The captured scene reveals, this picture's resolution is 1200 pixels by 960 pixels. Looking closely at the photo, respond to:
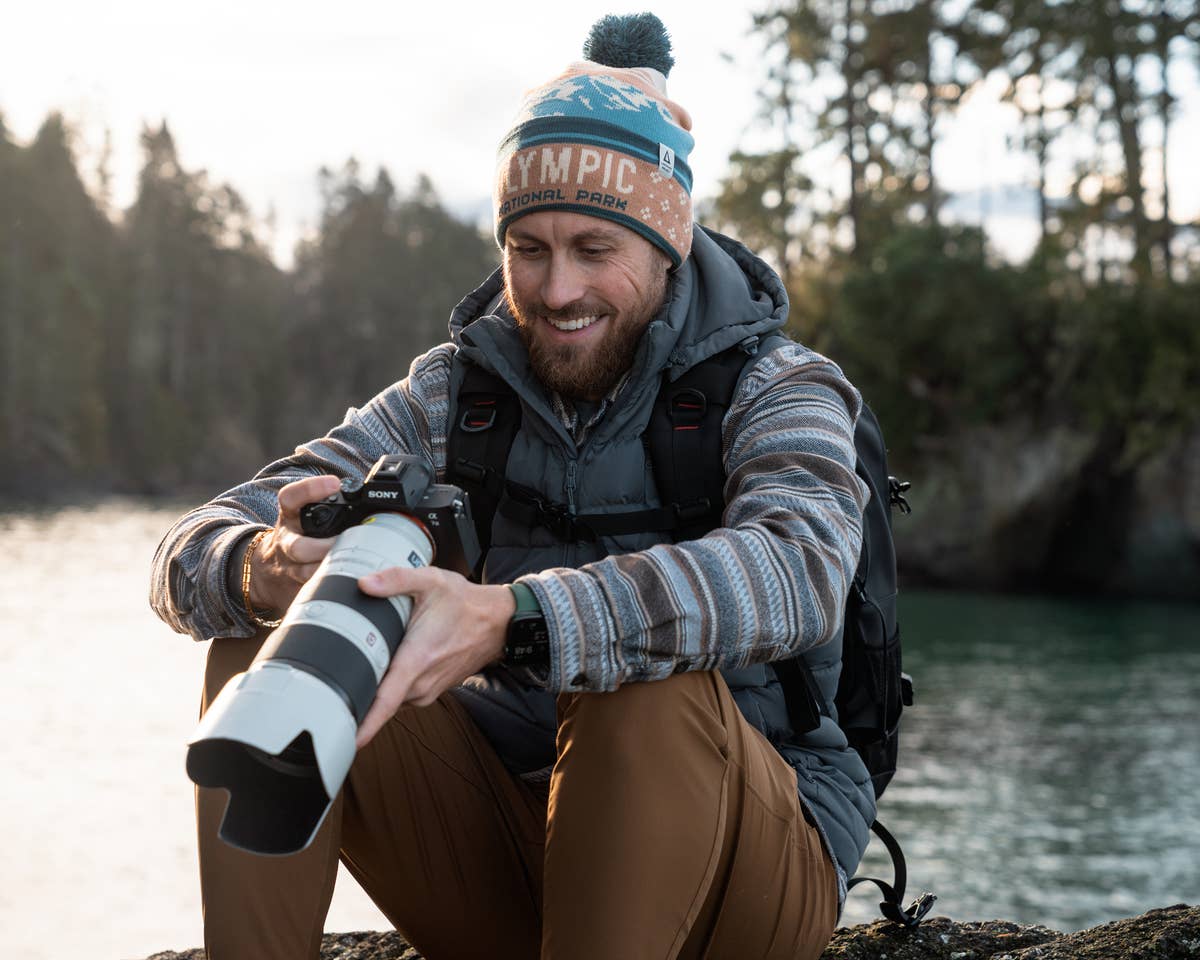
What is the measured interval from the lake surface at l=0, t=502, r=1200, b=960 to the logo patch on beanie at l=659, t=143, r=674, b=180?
466 centimetres

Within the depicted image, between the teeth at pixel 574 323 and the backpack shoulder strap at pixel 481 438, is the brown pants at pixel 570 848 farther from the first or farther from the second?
the teeth at pixel 574 323

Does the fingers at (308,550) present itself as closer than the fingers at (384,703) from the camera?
No

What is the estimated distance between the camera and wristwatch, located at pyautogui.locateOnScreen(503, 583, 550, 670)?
5.45 ft

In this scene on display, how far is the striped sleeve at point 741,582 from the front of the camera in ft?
5.42

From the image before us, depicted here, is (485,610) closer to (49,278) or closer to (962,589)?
(962,589)

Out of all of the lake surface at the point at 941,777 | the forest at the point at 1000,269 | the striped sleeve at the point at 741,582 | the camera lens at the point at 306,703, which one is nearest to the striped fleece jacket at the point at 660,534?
the striped sleeve at the point at 741,582

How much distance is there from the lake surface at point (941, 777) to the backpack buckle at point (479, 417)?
170 inches

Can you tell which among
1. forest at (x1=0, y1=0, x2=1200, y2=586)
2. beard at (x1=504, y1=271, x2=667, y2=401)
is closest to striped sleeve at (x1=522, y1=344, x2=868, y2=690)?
beard at (x1=504, y1=271, x2=667, y2=401)

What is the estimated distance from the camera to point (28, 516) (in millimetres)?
32562

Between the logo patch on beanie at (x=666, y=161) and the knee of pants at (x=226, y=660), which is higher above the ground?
the logo patch on beanie at (x=666, y=161)

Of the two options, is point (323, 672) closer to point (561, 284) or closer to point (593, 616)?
point (593, 616)

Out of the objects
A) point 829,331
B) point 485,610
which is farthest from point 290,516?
point 829,331

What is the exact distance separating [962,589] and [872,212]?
7398 millimetres

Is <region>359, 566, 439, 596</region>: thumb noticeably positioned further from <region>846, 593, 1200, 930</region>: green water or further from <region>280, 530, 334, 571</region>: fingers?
<region>846, 593, 1200, 930</region>: green water
